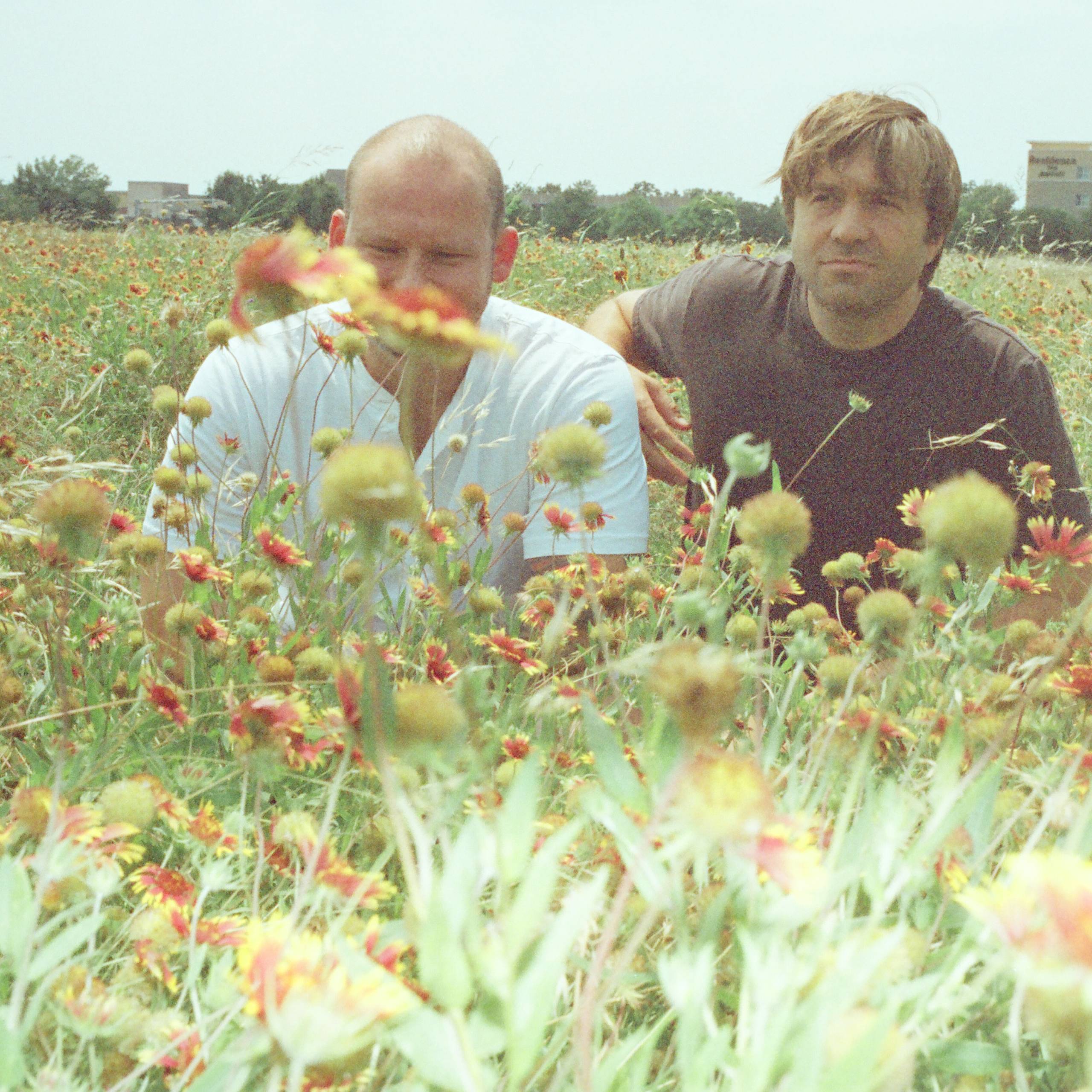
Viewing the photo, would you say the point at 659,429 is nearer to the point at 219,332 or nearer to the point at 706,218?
the point at 219,332

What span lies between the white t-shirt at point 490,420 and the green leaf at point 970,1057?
1238 millimetres

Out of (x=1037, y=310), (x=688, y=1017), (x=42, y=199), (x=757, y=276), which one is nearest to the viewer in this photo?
(x=688, y=1017)

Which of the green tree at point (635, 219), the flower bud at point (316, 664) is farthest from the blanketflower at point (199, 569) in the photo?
the green tree at point (635, 219)

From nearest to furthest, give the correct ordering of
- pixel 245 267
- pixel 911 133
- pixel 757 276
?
pixel 245 267, pixel 911 133, pixel 757 276

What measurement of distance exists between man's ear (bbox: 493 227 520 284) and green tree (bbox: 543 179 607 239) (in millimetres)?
3062

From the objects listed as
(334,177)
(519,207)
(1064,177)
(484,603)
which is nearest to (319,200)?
(334,177)

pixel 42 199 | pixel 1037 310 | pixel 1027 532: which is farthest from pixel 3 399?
pixel 42 199

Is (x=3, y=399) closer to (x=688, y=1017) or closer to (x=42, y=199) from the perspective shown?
(x=688, y=1017)

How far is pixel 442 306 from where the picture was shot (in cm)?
54

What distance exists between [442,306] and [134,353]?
937 mm

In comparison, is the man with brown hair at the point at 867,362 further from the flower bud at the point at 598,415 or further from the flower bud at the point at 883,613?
the flower bud at the point at 883,613

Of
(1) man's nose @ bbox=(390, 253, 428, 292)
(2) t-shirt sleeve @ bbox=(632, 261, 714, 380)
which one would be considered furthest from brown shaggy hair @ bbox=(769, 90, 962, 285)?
(1) man's nose @ bbox=(390, 253, 428, 292)

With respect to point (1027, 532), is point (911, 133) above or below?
above

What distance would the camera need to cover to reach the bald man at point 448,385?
161cm
